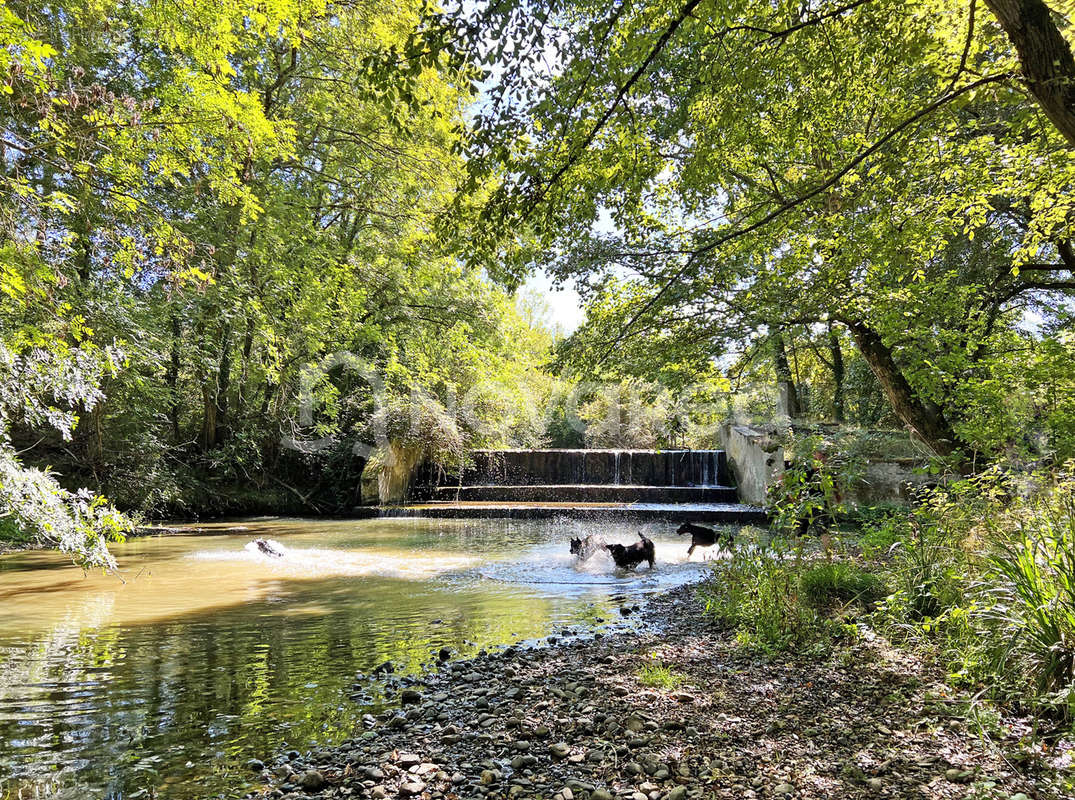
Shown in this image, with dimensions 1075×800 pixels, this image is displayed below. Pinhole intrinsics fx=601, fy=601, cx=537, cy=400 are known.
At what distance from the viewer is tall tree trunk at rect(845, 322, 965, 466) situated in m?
7.36

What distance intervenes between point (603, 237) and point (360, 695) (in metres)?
5.49

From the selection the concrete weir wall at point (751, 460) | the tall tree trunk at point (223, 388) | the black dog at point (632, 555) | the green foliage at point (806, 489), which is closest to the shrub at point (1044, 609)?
the green foliage at point (806, 489)

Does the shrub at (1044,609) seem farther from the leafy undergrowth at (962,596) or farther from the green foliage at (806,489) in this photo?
the green foliage at (806,489)

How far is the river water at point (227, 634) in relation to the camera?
289 cm

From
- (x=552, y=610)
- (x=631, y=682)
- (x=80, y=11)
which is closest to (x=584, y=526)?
(x=552, y=610)

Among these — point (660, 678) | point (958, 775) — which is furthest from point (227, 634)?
point (958, 775)

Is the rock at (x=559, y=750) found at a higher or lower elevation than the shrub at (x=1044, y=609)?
lower

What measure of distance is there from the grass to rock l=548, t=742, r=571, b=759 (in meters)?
0.80

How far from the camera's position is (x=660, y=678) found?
3.39m

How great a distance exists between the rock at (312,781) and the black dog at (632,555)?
18.7ft

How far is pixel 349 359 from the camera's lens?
48.7ft

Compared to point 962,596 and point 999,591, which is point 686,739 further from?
point 962,596

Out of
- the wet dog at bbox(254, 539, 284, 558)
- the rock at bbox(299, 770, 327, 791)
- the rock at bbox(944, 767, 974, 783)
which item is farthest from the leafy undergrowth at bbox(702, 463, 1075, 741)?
the wet dog at bbox(254, 539, 284, 558)

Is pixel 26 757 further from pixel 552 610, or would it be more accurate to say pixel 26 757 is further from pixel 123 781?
pixel 552 610
